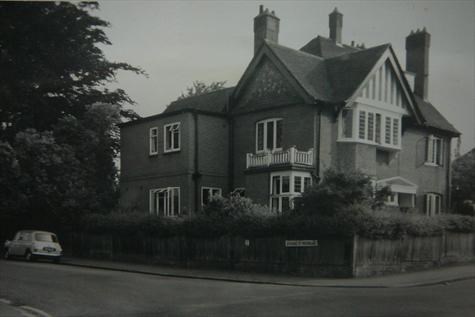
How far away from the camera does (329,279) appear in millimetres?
20188

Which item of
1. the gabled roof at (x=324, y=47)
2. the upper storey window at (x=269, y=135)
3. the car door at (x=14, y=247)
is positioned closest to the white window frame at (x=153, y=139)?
the upper storey window at (x=269, y=135)

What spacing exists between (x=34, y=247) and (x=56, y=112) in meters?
11.6

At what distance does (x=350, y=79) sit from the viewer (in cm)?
2953

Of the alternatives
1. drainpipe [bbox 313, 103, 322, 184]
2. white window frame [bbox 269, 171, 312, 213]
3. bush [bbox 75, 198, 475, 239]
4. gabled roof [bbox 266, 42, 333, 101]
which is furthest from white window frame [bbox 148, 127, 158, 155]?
drainpipe [bbox 313, 103, 322, 184]

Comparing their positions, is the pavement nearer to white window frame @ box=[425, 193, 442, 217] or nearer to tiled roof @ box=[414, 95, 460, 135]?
white window frame @ box=[425, 193, 442, 217]

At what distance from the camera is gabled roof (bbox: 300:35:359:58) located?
36562mm

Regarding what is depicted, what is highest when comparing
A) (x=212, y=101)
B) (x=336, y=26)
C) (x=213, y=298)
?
(x=336, y=26)

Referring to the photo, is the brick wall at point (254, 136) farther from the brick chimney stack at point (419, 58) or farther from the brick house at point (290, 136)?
the brick chimney stack at point (419, 58)

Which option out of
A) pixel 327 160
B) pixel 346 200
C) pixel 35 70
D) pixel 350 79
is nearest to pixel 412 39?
pixel 350 79

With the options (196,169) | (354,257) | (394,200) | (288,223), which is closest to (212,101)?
(196,169)

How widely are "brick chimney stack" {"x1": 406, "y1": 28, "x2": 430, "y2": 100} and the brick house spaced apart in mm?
79

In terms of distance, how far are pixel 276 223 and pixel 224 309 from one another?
9948mm

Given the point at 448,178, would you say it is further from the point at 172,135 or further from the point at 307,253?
the point at 307,253

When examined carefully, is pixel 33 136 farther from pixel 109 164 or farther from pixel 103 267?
pixel 103 267
